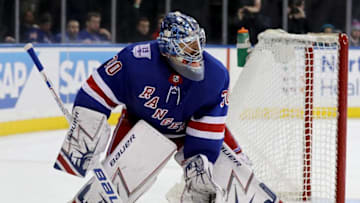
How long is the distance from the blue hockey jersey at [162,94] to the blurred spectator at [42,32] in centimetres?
492

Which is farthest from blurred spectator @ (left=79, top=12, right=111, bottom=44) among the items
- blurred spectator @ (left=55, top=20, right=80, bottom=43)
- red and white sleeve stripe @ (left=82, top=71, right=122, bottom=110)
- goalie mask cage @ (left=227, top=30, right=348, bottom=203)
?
red and white sleeve stripe @ (left=82, top=71, right=122, bottom=110)

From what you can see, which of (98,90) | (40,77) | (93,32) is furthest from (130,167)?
(93,32)

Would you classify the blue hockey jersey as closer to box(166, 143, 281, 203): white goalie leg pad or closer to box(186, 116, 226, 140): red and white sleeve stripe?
box(186, 116, 226, 140): red and white sleeve stripe

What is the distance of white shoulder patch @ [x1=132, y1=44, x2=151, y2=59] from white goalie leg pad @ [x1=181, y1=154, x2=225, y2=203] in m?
0.43

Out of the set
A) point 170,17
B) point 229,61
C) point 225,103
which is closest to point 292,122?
point 225,103

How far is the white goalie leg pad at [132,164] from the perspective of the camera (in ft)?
10.1

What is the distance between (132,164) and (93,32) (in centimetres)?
546

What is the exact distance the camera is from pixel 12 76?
693cm

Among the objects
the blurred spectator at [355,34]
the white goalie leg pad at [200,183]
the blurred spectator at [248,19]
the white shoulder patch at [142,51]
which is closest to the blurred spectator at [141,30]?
the blurred spectator at [248,19]

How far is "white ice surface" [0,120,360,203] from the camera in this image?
15.0 ft

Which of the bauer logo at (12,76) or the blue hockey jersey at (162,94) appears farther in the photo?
the bauer logo at (12,76)

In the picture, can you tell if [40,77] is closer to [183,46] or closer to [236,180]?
[236,180]

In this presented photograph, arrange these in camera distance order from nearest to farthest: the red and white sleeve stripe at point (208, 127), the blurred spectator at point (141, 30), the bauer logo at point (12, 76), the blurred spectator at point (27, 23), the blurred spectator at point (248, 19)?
the red and white sleeve stripe at point (208, 127) → the bauer logo at point (12, 76) → the blurred spectator at point (27, 23) → the blurred spectator at point (141, 30) → the blurred spectator at point (248, 19)

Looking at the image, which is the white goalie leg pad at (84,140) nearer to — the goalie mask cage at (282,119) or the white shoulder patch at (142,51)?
the white shoulder patch at (142,51)
